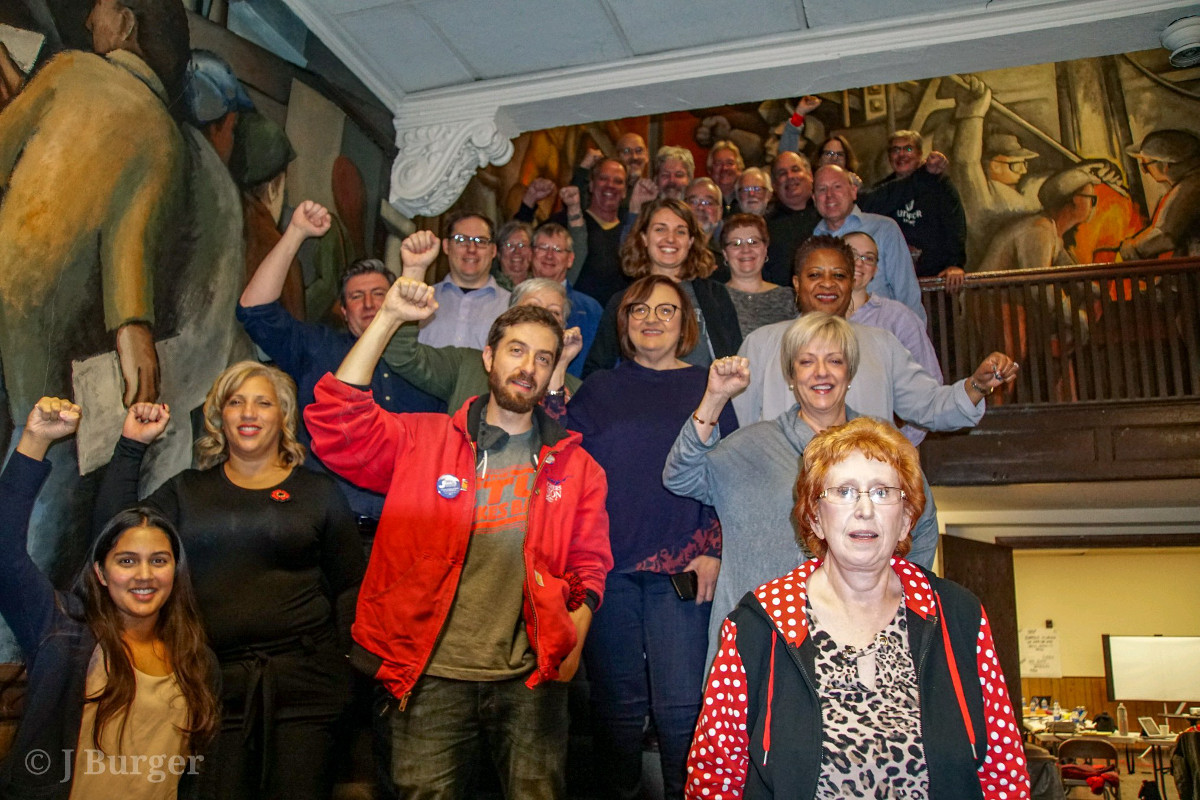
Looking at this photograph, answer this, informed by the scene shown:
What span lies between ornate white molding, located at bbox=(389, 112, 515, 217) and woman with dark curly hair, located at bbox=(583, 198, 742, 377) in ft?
4.10

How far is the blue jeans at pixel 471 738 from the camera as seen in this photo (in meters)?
2.23

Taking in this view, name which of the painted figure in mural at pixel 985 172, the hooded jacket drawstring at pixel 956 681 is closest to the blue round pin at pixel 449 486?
the hooded jacket drawstring at pixel 956 681

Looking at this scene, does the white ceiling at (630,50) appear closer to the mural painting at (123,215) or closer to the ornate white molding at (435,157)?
the ornate white molding at (435,157)

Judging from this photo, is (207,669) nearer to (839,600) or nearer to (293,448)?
(293,448)

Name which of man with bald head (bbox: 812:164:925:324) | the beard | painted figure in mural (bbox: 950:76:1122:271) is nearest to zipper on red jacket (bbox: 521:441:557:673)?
the beard

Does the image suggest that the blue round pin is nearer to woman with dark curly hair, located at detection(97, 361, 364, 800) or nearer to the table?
woman with dark curly hair, located at detection(97, 361, 364, 800)

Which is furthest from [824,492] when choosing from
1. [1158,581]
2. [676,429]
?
[1158,581]

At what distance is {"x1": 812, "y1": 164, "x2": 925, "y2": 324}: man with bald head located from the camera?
4.41 metres

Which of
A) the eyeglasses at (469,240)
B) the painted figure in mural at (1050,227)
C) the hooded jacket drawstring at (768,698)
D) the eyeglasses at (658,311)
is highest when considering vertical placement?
the painted figure in mural at (1050,227)

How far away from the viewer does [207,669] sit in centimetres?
242

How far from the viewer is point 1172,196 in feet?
26.3

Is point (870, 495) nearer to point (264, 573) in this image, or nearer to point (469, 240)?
point (264, 573)

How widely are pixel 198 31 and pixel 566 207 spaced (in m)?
1.86

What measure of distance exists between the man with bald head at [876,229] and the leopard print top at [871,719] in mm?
2857
